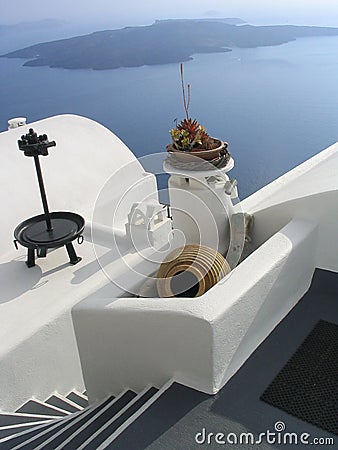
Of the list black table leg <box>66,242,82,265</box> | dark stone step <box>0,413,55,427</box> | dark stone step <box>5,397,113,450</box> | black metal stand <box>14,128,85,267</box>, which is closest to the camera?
dark stone step <box>5,397,113,450</box>

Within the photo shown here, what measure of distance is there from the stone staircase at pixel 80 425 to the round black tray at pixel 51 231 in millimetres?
1084

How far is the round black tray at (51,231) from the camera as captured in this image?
2.89 m

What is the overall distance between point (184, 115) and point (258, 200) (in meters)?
0.76

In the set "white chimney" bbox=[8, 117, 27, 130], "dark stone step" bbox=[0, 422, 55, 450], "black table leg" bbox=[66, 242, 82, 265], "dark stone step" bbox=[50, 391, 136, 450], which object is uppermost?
"white chimney" bbox=[8, 117, 27, 130]

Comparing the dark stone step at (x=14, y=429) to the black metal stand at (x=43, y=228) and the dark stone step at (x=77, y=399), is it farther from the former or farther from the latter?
the black metal stand at (x=43, y=228)

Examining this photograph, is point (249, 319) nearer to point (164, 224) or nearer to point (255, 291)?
point (255, 291)

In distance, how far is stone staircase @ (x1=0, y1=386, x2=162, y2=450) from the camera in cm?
165

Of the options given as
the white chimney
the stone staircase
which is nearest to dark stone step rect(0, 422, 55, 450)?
the stone staircase

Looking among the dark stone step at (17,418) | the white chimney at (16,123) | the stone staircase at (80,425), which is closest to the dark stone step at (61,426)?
the stone staircase at (80,425)

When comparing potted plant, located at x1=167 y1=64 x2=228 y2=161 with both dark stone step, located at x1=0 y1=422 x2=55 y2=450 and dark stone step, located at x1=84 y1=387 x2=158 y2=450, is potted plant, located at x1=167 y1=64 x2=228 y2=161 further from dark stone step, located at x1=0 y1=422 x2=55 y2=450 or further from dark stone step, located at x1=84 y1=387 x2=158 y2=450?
dark stone step, located at x1=0 y1=422 x2=55 y2=450

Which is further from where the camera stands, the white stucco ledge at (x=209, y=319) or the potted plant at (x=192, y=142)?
the potted plant at (x=192, y=142)

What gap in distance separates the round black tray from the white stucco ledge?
1035 millimetres

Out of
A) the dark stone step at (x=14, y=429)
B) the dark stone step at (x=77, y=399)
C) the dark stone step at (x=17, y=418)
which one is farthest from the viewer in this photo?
the dark stone step at (x=77, y=399)

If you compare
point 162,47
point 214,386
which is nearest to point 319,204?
point 214,386
